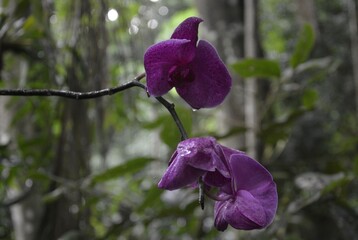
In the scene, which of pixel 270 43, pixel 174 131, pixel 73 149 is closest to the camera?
pixel 174 131

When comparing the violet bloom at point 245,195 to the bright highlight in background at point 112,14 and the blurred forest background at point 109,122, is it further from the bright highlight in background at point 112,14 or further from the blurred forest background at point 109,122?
the bright highlight in background at point 112,14

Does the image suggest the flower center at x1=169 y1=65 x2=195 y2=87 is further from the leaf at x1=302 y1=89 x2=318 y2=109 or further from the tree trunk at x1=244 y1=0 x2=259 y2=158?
the leaf at x1=302 y1=89 x2=318 y2=109

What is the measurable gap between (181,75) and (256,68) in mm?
736

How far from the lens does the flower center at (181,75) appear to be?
41 cm

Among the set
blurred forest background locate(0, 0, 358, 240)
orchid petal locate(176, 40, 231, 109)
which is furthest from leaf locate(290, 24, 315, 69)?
orchid petal locate(176, 40, 231, 109)

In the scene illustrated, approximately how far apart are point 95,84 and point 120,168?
0.20m

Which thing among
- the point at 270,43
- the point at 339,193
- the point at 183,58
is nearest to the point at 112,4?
the point at 339,193

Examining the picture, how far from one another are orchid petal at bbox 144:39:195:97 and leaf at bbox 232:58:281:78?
0.69 metres

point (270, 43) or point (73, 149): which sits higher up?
point (73, 149)

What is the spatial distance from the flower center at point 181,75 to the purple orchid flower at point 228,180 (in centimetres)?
6

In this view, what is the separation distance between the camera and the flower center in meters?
0.41

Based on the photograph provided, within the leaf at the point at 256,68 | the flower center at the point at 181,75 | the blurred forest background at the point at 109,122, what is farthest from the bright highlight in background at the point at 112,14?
the flower center at the point at 181,75

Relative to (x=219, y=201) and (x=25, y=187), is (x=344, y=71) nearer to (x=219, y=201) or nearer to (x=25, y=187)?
(x=25, y=187)

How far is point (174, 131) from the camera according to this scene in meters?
1.02
